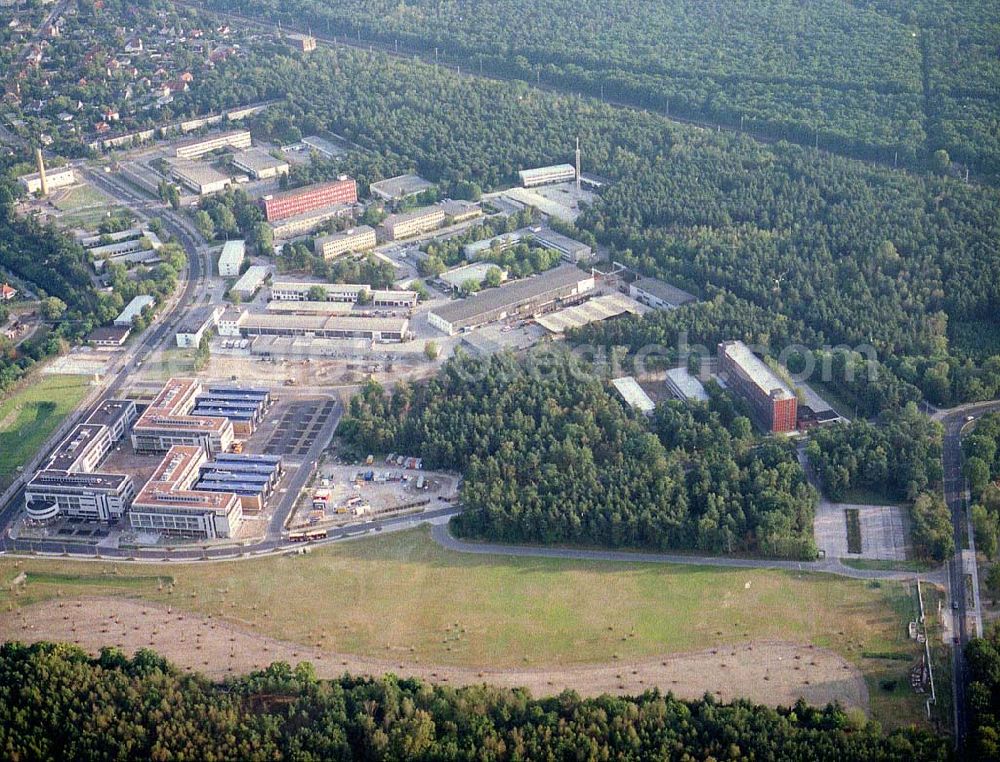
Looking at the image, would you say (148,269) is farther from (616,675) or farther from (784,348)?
(616,675)

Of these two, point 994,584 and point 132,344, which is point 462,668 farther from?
point 132,344

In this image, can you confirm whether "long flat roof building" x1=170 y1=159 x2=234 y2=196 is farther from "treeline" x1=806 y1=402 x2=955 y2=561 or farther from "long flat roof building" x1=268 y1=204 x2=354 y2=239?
"treeline" x1=806 y1=402 x2=955 y2=561

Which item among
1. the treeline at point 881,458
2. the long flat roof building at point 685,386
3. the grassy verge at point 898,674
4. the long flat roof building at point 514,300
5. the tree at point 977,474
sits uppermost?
the long flat roof building at point 514,300

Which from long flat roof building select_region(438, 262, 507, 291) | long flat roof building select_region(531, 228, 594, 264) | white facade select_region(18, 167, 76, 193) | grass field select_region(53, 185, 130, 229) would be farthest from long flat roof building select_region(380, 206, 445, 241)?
white facade select_region(18, 167, 76, 193)

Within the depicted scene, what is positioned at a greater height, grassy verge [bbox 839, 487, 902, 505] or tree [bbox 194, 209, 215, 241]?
tree [bbox 194, 209, 215, 241]

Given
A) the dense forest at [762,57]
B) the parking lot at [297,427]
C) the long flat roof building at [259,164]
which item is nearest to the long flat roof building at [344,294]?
the parking lot at [297,427]

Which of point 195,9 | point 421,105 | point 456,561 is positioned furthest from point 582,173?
point 195,9

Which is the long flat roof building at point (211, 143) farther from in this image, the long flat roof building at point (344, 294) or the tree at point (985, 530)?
the tree at point (985, 530)
